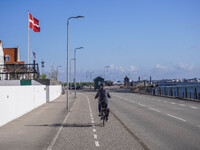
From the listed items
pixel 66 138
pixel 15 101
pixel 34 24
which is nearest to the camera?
pixel 66 138

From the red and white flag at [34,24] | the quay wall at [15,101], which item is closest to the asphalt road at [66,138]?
the quay wall at [15,101]

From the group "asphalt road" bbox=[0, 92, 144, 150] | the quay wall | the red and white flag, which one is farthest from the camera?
the red and white flag

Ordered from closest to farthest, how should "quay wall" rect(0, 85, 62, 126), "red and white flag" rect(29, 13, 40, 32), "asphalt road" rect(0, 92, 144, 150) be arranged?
"asphalt road" rect(0, 92, 144, 150)
"quay wall" rect(0, 85, 62, 126)
"red and white flag" rect(29, 13, 40, 32)

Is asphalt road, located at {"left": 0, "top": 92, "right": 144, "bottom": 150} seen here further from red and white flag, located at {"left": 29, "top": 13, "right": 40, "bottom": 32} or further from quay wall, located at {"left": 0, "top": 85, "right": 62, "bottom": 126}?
red and white flag, located at {"left": 29, "top": 13, "right": 40, "bottom": 32}

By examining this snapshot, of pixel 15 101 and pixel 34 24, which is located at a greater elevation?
pixel 34 24

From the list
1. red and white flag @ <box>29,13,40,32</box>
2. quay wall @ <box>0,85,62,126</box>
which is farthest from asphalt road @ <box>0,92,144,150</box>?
red and white flag @ <box>29,13,40,32</box>

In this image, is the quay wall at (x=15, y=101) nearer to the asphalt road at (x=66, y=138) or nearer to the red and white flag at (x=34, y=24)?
the asphalt road at (x=66, y=138)

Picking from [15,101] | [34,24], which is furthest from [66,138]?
[34,24]

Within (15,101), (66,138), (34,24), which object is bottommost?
(66,138)

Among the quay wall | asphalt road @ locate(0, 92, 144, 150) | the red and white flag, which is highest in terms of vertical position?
the red and white flag

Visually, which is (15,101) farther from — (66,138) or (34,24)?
(34,24)

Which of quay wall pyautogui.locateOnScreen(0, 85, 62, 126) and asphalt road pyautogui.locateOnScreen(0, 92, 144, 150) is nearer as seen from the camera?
asphalt road pyautogui.locateOnScreen(0, 92, 144, 150)

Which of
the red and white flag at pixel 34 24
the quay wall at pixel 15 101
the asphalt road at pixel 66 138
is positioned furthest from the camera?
the red and white flag at pixel 34 24

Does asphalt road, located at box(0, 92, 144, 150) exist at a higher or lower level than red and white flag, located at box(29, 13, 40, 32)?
lower
